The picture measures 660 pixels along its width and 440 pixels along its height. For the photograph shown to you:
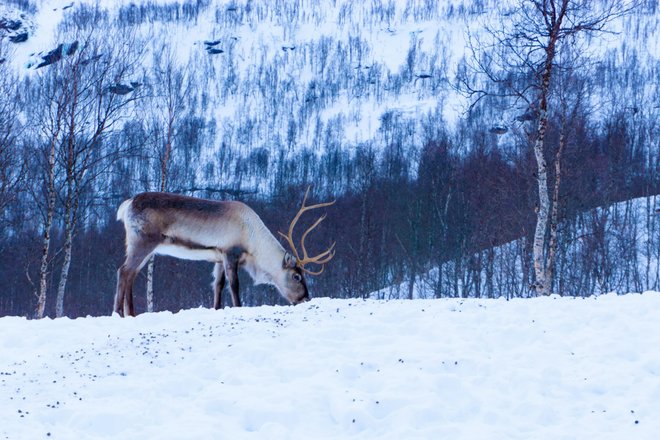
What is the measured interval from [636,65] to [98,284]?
7626 cm

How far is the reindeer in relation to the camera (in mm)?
11281

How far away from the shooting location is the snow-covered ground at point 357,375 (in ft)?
17.8

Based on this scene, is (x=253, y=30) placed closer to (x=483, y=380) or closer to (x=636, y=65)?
(x=636, y=65)

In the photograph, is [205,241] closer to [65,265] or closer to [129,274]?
[129,274]

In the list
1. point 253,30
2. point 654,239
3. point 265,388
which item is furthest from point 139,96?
point 253,30

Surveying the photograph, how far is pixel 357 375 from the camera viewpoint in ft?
21.1

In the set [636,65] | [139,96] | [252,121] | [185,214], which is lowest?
[185,214]

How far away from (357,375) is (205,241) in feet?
19.1

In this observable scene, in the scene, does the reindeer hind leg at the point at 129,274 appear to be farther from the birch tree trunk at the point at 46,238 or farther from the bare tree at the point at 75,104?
the bare tree at the point at 75,104

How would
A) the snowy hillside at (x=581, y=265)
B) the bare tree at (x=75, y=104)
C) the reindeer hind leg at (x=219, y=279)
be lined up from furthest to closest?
the snowy hillside at (x=581, y=265) → the bare tree at (x=75, y=104) → the reindeer hind leg at (x=219, y=279)

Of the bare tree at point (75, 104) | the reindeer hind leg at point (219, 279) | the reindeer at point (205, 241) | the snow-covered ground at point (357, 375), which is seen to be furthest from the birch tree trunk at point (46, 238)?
the snow-covered ground at point (357, 375)

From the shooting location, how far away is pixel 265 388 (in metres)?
6.13

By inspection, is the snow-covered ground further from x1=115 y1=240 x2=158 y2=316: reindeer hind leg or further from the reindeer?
the reindeer

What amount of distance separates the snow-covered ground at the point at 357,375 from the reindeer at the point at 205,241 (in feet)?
8.13
